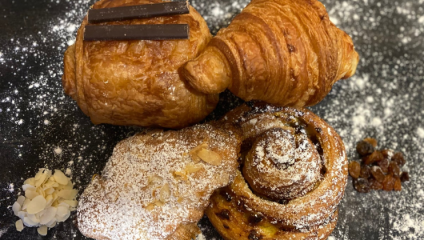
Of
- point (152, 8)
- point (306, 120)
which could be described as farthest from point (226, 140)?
point (152, 8)

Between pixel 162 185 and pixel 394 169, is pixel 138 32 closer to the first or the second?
pixel 162 185

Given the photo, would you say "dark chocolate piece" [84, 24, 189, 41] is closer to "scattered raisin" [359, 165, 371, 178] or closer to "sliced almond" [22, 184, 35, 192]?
"sliced almond" [22, 184, 35, 192]

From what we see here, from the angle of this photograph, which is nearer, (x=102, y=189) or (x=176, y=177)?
(x=176, y=177)

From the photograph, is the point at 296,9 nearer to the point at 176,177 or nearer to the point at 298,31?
the point at 298,31

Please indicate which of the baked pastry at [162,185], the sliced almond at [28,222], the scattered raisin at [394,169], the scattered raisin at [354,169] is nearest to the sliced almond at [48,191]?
the sliced almond at [28,222]

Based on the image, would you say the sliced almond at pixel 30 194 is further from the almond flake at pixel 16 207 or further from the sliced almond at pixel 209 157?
the sliced almond at pixel 209 157

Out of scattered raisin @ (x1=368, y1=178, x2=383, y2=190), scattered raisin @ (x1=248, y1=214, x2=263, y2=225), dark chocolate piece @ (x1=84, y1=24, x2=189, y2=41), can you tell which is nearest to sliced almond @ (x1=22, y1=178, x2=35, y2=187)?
dark chocolate piece @ (x1=84, y1=24, x2=189, y2=41)
